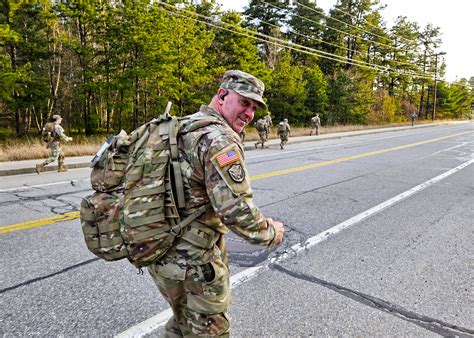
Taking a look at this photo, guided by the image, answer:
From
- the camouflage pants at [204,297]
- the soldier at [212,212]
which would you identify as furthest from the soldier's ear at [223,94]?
the camouflage pants at [204,297]

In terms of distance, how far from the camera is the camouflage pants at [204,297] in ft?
5.31

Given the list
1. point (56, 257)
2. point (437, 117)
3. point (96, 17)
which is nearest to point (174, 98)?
point (96, 17)

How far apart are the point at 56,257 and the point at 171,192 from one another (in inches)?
109

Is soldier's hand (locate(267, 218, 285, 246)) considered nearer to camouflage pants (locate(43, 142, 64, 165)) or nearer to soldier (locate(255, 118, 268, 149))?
camouflage pants (locate(43, 142, 64, 165))

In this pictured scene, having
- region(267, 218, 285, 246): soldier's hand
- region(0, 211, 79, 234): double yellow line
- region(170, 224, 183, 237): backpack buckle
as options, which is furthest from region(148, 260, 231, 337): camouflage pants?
region(0, 211, 79, 234): double yellow line

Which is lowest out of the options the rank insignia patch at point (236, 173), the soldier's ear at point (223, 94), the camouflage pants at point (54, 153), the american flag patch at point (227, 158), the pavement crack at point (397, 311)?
the pavement crack at point (397, 311)

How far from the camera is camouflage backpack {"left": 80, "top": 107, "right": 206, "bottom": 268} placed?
5.09 feet

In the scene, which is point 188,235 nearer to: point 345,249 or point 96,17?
point 345,249

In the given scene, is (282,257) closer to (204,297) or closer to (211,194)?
(204,297)

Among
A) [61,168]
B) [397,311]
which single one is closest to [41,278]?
[397,311]

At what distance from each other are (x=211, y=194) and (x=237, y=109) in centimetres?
49

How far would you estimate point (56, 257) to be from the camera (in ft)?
11.8

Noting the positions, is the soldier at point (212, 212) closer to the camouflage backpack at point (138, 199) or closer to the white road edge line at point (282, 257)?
the camouflage backpack at point (138, 199)

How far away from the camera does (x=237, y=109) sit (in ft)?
5.65
